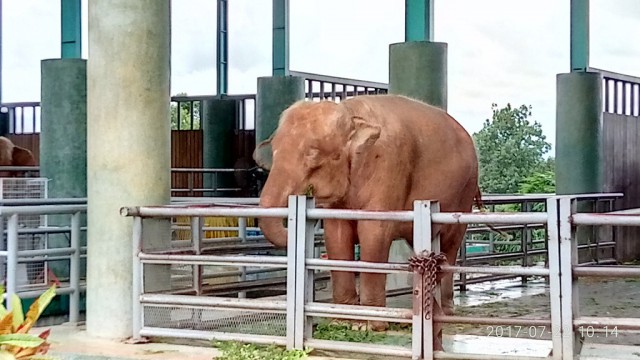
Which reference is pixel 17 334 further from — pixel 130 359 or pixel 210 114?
pixel 210 114

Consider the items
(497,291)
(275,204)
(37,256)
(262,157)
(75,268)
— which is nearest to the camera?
(275,204)

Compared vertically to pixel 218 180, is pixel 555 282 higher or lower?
lower

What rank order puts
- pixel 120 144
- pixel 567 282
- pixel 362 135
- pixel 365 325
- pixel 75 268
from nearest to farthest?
pixel 567 282, pixel 120 144, pixel 365 325, pixel 362 135, pixel 75 268

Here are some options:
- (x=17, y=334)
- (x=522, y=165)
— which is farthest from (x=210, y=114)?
(x=17, y=334)

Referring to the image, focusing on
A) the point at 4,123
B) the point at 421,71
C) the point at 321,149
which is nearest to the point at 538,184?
the point at 421,71

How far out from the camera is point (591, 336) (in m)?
7.22

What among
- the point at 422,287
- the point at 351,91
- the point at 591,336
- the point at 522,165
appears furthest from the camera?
the point at 522,165

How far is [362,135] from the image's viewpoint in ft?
24.7

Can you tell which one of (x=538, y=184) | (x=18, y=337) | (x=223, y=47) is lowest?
(x=18, y=337)

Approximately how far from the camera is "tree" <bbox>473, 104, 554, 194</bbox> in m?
25.0

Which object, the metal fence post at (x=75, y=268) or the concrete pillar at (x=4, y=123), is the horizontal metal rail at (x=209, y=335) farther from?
the concrete pillar at (x=4, y=123)

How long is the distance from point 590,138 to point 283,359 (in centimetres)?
965

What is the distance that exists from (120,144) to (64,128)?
5.47 metres
